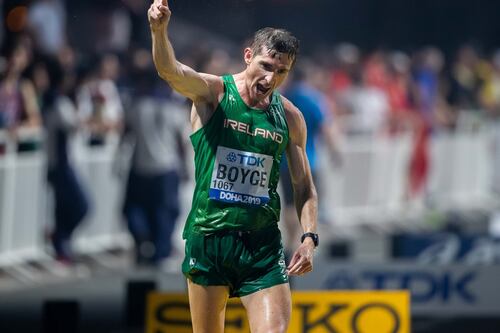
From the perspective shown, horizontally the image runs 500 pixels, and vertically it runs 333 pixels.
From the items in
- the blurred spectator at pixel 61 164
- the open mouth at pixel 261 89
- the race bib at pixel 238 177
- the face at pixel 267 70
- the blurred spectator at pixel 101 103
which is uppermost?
the blurred spectator at pixel 101 103

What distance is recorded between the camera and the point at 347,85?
22094mm

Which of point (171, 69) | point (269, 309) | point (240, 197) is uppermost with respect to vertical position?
point (171, 69)

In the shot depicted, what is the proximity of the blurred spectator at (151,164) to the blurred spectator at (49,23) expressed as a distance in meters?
1.28

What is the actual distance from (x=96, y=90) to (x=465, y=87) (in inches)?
493

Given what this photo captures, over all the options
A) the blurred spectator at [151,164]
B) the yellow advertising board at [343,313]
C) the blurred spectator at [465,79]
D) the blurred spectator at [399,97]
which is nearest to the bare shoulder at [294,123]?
the yellow advertising board at [343,313]

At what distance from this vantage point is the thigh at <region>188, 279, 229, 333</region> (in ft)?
24.4

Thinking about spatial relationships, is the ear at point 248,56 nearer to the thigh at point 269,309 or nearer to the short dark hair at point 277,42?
the short dark hair at point 277,42

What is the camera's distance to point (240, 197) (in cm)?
749

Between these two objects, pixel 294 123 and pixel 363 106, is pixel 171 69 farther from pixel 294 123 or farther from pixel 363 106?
pixel 363 106

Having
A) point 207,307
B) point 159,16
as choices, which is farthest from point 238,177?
point 159,16

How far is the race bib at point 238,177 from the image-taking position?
746 cm

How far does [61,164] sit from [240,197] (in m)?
7.41

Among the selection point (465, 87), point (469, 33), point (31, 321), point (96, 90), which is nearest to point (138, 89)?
point (96, 90)

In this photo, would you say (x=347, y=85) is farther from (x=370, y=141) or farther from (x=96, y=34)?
(x=96, y=34)
